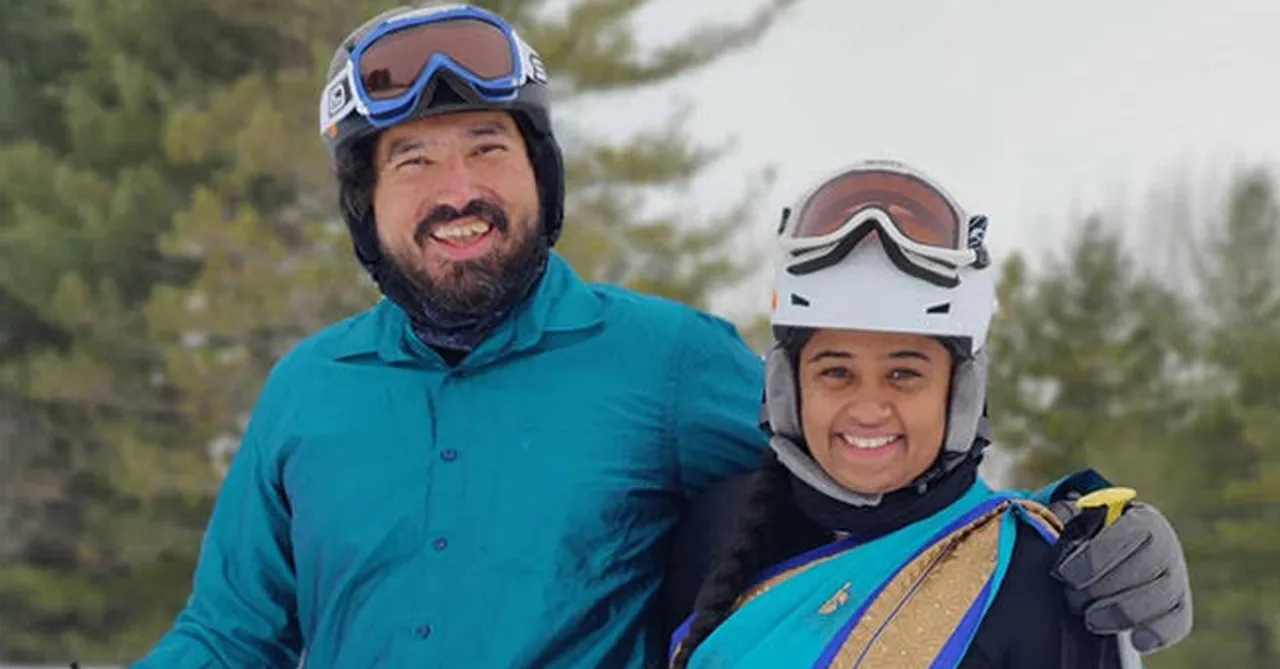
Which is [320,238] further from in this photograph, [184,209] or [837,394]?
[837,394]

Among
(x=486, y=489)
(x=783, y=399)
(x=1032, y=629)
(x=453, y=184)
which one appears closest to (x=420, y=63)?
(x=453, y=184)

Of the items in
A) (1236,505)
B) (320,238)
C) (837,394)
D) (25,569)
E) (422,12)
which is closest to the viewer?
(837,394)

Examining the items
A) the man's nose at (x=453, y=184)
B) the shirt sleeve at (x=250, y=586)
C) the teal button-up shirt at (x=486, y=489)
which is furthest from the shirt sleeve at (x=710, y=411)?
the shirt sleeve at (x=250, y=586)

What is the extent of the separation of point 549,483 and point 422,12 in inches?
31.0

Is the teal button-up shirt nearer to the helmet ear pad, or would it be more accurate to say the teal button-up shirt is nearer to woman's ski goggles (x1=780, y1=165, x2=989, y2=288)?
the helmet ear pad

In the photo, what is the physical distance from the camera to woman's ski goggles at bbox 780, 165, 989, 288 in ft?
6.64

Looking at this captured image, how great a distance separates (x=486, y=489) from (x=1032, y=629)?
829 mm

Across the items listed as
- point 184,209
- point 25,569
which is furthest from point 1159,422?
point 25,569

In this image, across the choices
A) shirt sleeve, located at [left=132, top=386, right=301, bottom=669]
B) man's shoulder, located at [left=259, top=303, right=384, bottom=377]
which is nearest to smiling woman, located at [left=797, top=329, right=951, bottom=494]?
man's shoulder, located at [left=259, top=303, right=384, bottom=377]

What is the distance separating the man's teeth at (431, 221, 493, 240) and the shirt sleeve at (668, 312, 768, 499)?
37cm

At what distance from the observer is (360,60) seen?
2357 millimetres

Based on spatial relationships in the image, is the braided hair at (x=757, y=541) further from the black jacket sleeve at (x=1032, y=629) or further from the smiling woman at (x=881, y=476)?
the black jacket sleeve at (x=1032, y=629)

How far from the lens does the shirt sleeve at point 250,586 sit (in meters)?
2.42

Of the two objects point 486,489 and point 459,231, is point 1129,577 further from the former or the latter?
point 459,231
